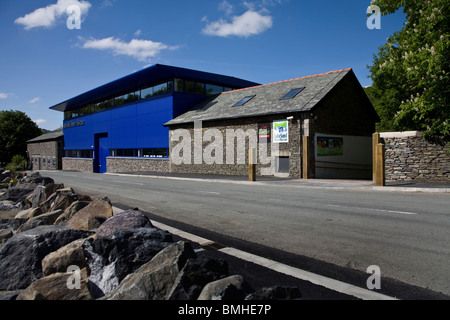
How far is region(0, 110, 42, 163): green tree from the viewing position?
62062 millimetres

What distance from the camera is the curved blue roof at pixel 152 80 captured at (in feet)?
98.0

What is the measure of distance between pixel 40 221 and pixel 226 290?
15.2 feet

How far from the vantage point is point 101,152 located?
42375 millimetres

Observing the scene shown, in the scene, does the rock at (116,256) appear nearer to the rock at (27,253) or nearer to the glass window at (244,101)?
the rock at (27,253)

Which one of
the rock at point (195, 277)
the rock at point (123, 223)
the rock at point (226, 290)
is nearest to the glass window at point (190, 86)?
the rock at point (123, 223)

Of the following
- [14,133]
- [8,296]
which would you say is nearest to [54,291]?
[8,296]

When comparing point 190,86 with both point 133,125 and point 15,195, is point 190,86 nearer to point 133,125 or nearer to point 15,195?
point 133,125

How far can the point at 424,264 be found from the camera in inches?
158

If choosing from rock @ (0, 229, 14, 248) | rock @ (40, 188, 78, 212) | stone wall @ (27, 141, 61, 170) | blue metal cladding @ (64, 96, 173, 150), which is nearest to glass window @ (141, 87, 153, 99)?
blue metal cladding @ (64, 96, 173, 150)

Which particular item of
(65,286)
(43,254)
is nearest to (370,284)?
(65,286)

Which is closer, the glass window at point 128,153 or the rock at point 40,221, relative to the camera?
the rock at point 40,221

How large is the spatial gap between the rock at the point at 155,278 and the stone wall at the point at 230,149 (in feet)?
57.6
